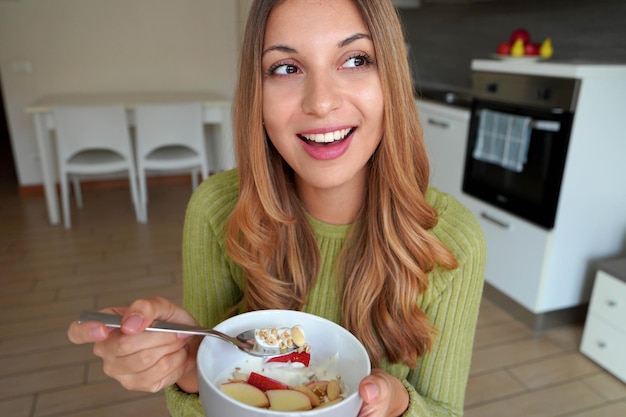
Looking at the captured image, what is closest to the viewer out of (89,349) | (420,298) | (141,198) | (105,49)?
(420,298)

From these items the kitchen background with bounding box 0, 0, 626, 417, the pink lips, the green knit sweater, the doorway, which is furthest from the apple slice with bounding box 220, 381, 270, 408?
the doorway

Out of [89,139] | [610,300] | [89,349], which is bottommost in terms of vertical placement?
[89,349]

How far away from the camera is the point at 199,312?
3.01ft

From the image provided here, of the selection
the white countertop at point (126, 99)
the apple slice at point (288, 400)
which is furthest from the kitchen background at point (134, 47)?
the apple slice at point (288, 400)

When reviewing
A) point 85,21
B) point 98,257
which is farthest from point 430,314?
point 85,21

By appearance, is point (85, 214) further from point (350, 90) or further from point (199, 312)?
point (350, 90)

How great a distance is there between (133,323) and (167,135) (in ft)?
9.75

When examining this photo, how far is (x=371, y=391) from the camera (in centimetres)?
49

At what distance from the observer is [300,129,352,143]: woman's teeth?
0.71 m

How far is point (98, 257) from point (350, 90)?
8.42ft

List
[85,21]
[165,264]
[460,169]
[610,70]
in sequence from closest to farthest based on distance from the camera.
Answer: [610,70], [460,169], [165,264], [85,21]

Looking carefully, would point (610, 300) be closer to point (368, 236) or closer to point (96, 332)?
point (368, 236)

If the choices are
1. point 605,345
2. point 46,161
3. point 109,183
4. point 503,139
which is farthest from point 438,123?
point 109,183

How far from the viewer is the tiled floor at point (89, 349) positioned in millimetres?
1720
